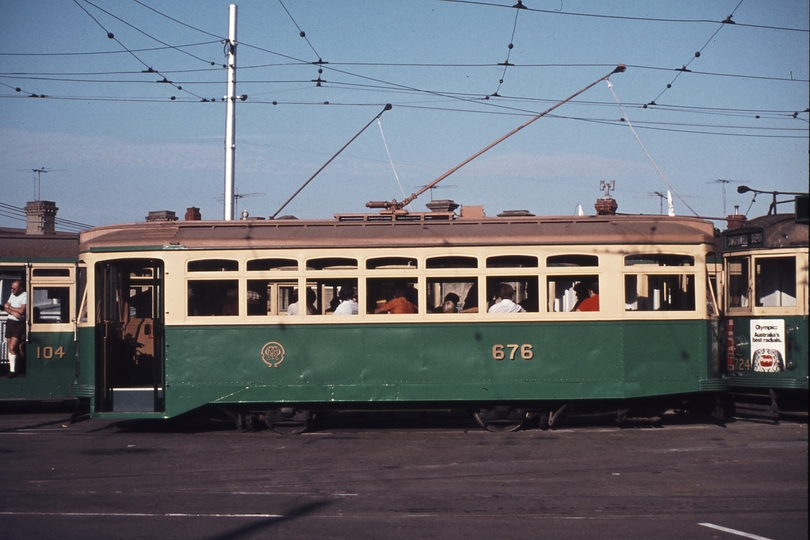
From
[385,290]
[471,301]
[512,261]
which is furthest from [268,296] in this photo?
[512,261]

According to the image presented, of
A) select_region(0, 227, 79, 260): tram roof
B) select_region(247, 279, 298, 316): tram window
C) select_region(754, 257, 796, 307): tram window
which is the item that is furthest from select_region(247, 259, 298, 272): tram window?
select_region(754, 257, 796, 307): tram window

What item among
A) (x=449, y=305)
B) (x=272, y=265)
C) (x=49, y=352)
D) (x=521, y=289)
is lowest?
(x=49, y=352)

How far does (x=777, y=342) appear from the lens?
12.7m

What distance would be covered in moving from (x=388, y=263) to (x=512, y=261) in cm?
167

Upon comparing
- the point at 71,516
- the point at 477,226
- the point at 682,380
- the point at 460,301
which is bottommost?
the point at 71,516

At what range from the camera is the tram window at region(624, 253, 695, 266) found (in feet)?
39.6

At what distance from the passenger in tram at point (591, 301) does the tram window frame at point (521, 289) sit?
0.59 metres

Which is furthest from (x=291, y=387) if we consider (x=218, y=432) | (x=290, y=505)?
(x=290, y=505)

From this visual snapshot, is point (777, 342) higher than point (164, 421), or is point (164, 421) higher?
point (777, 342)

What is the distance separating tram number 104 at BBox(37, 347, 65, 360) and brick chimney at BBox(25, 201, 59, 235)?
13.5 ft

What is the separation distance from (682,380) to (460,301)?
3107 mm

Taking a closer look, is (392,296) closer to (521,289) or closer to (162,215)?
(521,289)

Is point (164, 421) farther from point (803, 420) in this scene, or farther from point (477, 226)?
point (803, 420)

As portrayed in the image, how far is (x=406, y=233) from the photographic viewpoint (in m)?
12.1
